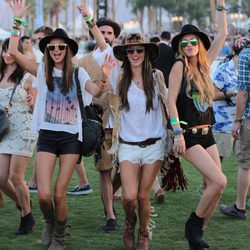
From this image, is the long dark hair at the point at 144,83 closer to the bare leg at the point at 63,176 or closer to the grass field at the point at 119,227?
the bare leg at the point at 63,176

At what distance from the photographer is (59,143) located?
6086 millimetres

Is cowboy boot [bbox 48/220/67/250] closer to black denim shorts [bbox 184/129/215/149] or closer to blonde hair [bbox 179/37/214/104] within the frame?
black denim shorts [bbox 184/129/215/149]

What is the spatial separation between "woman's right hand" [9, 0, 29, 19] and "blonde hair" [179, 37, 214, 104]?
148 centimetres

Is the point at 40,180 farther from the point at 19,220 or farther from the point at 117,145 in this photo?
the point at 19,220

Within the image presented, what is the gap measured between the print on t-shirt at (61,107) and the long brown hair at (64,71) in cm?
4

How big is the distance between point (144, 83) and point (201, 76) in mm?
507

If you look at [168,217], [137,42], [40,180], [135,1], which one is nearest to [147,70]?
[137,42]

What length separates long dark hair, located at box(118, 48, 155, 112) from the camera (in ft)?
20.0

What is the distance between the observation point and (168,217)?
769cm

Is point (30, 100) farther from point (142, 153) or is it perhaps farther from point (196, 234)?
point (196, 234)

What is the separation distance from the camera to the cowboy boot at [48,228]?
6367mm

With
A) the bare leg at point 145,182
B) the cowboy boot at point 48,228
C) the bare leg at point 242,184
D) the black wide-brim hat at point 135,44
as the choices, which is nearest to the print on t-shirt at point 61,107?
the black wide-brim hat at point 135,44

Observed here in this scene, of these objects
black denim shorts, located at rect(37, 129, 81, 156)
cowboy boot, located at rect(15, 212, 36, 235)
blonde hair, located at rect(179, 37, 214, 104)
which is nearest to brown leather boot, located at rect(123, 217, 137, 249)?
black denim shorts, located at rect(37, 129, 81, 156)

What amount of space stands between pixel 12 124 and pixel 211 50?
6.92ft
